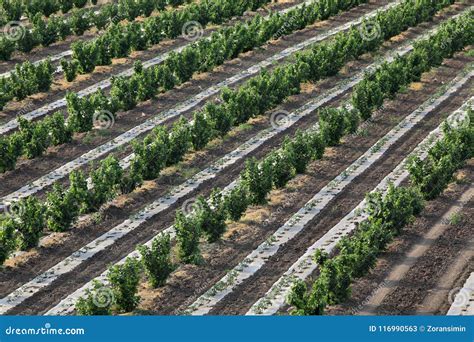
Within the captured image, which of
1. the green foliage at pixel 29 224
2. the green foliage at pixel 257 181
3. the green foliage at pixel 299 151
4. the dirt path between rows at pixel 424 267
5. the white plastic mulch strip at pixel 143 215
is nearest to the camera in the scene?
the dirt path between rows at pixel 424 267

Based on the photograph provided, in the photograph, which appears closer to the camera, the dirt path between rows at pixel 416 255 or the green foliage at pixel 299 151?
the dirt path between rows at pixel 416 255

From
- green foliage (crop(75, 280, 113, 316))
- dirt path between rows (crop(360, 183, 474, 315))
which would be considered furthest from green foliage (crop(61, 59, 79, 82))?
green foliage (crop(75, 280, 113, 316))

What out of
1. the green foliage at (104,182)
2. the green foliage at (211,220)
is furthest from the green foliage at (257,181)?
the green foliage at (104,182)

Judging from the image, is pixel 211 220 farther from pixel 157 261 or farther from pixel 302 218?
pixel 302 218

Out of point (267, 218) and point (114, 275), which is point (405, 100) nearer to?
point (267, 218)

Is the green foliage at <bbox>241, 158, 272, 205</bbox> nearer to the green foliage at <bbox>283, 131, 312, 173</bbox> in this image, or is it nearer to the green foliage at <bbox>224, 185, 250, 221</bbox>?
the green foliage at <bbox>224, 185, 250, 221</bbox>

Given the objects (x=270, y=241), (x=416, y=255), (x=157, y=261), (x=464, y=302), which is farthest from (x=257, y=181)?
(x=464, y=302)

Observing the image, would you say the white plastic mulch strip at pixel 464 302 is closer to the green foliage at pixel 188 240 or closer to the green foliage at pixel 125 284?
the green foliage at pixel 188 240
